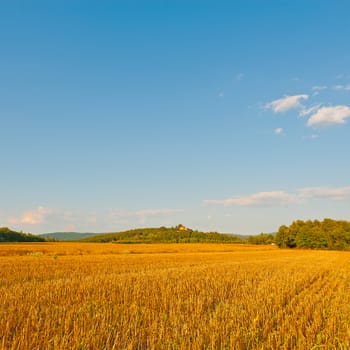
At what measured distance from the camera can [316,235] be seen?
8262cm

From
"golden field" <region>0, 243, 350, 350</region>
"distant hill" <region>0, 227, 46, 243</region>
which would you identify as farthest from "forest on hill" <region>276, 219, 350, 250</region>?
"golden field" <region>0, 243, 350, 350</region>

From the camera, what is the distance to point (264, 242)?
111438 millimetres

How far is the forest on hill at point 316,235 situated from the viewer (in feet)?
267

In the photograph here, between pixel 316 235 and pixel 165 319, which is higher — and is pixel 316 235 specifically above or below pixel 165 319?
above

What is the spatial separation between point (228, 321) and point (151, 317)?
157 centimetres

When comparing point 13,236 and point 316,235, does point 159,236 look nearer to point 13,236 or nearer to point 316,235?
point 13,236

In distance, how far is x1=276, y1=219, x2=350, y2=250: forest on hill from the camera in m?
81.2

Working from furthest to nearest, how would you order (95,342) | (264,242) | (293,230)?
(264,242) < (293,230) < (95,342)

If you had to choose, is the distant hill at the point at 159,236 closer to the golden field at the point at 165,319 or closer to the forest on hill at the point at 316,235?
the forest on hill at the point at 316,235

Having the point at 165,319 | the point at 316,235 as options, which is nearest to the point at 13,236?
the point at 316,235

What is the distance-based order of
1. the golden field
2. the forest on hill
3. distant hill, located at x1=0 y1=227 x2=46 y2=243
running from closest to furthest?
the golden field, the forest on hill, distant hill, located at x1=0 y1=227 x2=46 y2=243

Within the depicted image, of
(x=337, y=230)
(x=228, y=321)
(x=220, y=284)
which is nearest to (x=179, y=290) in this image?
(x=220, y=284)

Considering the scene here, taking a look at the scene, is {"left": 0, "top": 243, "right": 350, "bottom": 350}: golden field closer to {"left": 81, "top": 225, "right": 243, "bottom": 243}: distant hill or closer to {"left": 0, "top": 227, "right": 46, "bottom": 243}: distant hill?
{"left": 0, "top": 227, "right": 46, "bottom": 243}: distant hill

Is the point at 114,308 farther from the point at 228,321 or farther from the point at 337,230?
the point at 337,230
